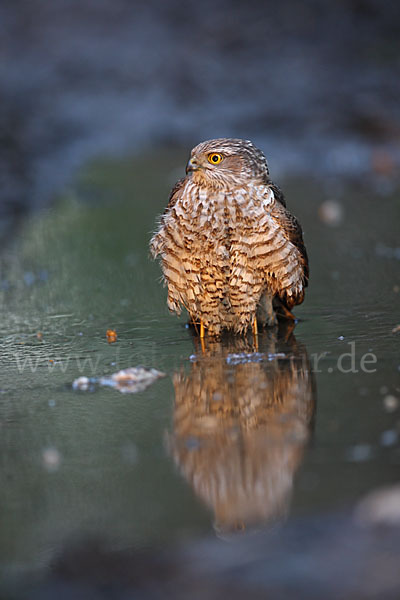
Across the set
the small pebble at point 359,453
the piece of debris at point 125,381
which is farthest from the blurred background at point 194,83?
the small pebble at point 359,453

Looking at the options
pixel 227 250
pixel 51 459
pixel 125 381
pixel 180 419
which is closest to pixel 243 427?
pixel 180 419

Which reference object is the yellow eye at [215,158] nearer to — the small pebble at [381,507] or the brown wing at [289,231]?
the brown wing at [289,231]

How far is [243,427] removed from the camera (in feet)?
11.8

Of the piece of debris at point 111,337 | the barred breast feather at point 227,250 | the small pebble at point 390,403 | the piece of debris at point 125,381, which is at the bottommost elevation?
the small pebble at point 390,403

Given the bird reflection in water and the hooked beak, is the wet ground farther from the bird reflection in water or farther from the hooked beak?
the hooked beak

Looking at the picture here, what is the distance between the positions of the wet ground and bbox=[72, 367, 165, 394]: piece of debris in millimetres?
61

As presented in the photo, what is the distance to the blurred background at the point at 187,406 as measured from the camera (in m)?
2.59

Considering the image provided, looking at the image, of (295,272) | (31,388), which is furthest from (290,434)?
(295,272)

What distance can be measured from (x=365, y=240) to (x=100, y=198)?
13.9 feet

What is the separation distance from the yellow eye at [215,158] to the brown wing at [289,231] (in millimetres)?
389

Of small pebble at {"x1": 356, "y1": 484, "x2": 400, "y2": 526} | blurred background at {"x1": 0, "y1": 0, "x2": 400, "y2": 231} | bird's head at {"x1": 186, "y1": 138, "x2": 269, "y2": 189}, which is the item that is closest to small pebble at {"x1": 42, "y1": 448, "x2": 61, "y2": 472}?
small pebble at {"x1": 356, "y1": 484, "x2": 400, "y2": 526}

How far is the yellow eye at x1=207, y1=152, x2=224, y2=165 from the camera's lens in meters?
4.98

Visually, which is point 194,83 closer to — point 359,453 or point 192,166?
point 192,166

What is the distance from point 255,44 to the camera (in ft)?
59.8
